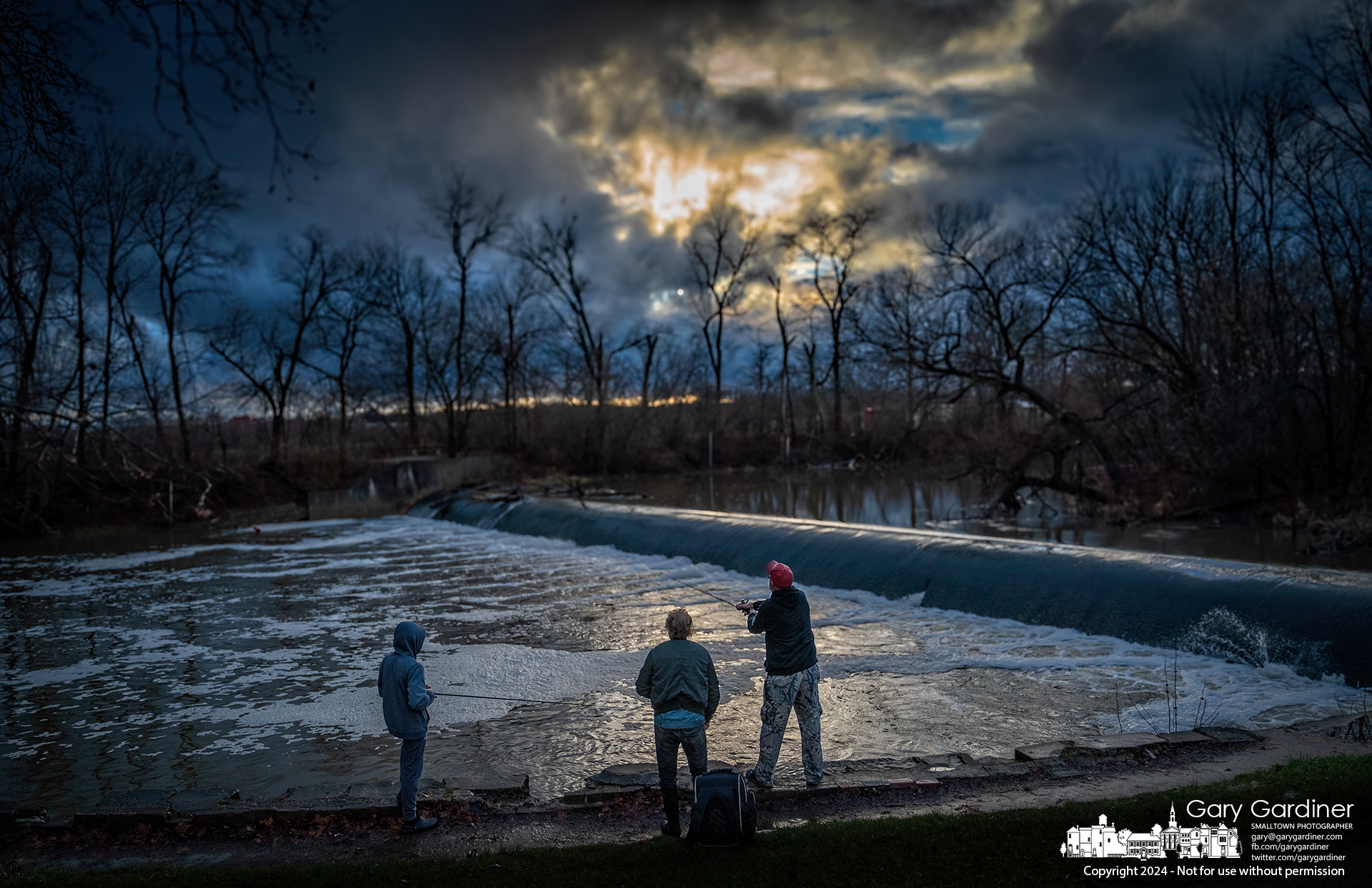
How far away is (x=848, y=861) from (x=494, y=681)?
18.9ft

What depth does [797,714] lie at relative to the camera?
5746 millimetres

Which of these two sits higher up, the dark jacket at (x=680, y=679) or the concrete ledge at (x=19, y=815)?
the dark jacket at (x=680, y=679)

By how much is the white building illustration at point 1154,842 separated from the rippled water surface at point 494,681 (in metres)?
2.12

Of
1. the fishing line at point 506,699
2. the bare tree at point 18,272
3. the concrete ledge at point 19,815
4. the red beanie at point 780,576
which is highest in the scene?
the bare tree at point 18,272

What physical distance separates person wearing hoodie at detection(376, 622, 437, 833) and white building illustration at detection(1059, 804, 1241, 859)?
3.77 metres

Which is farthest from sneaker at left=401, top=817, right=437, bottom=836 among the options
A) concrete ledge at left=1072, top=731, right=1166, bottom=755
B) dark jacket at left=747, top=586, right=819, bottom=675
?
concrete ledge at left=1072, top=731, right=1166, bottom=755

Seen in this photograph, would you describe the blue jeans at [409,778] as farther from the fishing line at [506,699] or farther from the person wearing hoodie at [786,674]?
the fishing line at [506,699]

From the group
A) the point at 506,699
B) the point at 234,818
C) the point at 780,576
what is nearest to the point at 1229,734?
the point at 780,576

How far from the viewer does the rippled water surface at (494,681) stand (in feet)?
23.0

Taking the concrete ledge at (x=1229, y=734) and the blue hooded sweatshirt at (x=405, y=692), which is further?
the concrete ledge at (x=1229, y=734)

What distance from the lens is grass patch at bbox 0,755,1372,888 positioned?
13.8 feet

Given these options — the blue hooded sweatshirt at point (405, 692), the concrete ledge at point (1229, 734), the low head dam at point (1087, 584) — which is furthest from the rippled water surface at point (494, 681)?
the blue hooded sweatshirt at point (405, 692)

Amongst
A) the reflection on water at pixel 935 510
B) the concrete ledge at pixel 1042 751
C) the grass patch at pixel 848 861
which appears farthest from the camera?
the reflection on water at pixel 935 510

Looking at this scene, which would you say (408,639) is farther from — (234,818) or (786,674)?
(786,674)
